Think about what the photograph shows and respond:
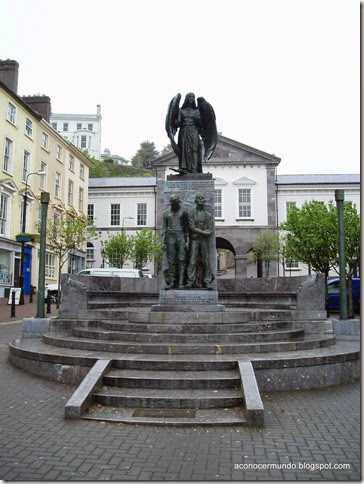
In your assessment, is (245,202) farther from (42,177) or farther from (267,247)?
(42,177)

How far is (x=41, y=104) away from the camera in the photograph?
40250 mm

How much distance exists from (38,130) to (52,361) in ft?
109

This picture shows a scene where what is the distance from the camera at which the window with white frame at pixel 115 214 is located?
48.8 meters

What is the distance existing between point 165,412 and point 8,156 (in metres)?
30.4

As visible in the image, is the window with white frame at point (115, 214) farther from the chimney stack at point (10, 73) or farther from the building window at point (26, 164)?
the chimney stack at point (10, 73)

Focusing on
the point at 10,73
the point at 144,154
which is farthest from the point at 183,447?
the point at 144,154

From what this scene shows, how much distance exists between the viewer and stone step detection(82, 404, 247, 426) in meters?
5.46

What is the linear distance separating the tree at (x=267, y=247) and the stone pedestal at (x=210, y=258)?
28606 mm

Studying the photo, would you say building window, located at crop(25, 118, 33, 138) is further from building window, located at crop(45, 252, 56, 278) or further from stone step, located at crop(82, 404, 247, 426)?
stone step, located at crop(82, 404, 247, 426)

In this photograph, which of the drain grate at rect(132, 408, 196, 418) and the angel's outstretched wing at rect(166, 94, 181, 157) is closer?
the drain grate at rect(132, 408, 196, 418)

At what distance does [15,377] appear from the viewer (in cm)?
782

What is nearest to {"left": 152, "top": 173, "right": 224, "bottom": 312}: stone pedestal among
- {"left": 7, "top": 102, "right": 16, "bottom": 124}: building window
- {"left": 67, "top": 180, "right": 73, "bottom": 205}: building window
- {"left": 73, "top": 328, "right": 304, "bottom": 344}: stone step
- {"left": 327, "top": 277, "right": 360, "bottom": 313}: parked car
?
{"left": 73, "top": 328, "right": 304, "bottom": 344}: stone step

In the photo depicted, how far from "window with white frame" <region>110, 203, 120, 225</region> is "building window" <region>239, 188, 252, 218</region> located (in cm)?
1263

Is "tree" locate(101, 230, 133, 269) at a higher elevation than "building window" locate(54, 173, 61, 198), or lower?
lower
